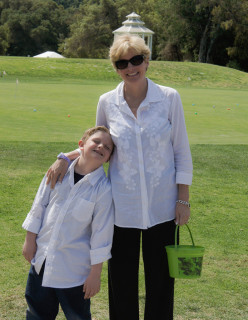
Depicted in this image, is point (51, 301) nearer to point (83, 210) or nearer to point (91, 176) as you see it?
point (83, 210)

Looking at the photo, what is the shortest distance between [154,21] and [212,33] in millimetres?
9926

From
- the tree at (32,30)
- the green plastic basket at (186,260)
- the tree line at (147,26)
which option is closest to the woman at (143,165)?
the green plastic basket at (186,260)

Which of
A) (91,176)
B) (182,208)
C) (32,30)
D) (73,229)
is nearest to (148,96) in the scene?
(91,176)

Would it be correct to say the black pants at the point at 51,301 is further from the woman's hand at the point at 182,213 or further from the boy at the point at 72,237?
the woman's hand at the point at 182,213

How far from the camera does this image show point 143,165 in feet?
8.75

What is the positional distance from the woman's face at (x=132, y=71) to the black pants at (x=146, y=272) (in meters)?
0.82

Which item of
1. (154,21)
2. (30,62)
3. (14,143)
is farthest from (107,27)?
(14,143)

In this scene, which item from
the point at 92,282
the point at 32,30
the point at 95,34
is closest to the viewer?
the point at 92,282

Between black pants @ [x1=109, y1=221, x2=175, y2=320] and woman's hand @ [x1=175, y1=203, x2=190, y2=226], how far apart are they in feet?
0.22

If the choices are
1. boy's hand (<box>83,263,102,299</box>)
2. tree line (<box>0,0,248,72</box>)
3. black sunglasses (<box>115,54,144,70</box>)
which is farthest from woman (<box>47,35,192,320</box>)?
tree line (<box>0,0,248,72</box>)

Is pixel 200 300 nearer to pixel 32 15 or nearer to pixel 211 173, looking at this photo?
pixel 211 173

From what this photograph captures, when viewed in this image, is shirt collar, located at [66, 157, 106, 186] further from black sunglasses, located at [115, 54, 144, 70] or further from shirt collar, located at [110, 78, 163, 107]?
black sunglasses, located at [115, 54, 144, 70]

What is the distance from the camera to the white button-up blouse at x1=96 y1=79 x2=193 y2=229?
2670 mm

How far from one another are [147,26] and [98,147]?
62205 mm
